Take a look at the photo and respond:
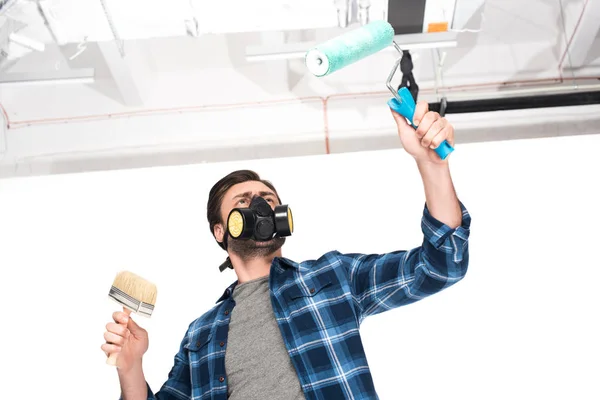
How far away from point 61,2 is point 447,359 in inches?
80.4

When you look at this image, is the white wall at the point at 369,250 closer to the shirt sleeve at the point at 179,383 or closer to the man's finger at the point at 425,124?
the shirt sleeve at the point at 179,383

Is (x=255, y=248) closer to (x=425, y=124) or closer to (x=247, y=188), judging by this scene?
(x=247, y=188)

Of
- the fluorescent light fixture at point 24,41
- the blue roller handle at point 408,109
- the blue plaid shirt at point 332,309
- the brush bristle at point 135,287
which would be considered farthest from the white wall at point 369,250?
the blue roller handle at point 408,109

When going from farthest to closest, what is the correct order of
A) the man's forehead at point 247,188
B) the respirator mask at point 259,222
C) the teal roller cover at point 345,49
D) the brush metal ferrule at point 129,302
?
the man's forehead at point 247,188 → the respirator mask at point 259,222 → the brush metal ferrule at point 129,302 → the teal roller cover at point 345,49

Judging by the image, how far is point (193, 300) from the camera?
2721 millimetres

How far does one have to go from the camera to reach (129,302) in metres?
1.72

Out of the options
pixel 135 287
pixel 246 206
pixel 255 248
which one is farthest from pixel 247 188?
pixel 135 287

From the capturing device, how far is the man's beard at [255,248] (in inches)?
78.5

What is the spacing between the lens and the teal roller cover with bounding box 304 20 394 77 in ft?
4.59

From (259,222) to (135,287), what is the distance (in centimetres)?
37

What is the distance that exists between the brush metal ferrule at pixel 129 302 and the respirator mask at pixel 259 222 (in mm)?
299

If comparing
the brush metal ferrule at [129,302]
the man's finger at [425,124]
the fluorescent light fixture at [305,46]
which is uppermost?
the fluorescent light fixture at [305,46]

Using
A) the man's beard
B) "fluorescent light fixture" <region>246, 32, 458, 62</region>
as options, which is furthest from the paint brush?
"fluorescent light fixture" <region>246, 32, 458, 62</region>

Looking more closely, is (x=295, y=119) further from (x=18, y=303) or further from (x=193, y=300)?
(x=18, y=303)
